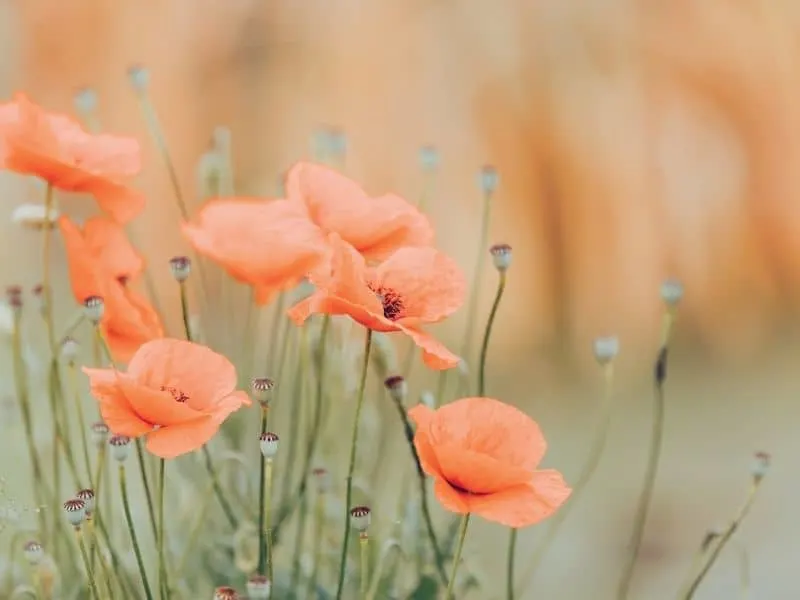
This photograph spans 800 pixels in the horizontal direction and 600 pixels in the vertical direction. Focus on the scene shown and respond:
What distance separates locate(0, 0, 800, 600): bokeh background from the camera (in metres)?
0.69

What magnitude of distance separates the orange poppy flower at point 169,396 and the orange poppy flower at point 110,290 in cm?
6

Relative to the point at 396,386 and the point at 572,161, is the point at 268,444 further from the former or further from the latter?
the point at 572,161

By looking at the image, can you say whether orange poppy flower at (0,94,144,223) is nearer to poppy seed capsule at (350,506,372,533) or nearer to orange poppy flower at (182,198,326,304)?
orange poppy flower at (182,198,326,304)

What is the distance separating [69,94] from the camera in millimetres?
754

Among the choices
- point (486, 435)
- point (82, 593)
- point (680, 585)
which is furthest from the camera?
point (680, 585)

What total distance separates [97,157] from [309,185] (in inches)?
4.0

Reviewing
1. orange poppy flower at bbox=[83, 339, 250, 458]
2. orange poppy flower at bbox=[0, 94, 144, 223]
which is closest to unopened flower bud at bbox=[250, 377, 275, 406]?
orange poppy flower at bbox=[83, 339, 250, 458]

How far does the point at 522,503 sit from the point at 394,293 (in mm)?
104

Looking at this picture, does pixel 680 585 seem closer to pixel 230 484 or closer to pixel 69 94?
pixel 230 484

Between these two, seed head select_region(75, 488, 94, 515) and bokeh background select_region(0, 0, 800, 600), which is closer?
seed head select_region(75, 488, 94, 515)

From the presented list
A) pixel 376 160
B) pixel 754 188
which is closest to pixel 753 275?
pixel 754 188

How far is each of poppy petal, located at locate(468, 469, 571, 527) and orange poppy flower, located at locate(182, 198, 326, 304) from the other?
0.41ft

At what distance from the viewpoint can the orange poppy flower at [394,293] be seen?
368 millimetres

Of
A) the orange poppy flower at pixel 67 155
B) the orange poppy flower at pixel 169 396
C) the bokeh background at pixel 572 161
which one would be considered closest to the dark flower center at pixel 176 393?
the orange poppy flower at pixel 169 396
